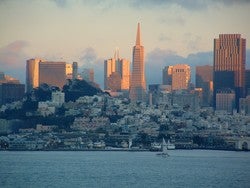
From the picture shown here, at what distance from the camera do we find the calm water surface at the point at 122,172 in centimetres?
5203

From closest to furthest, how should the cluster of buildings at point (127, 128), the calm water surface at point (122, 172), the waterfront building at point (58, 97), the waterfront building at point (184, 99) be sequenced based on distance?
1. the calm water surface at point (122, 172)
2. the cluster of buildings at point (127, 128)
3. the waterfront building at point (58, 97)
4. the waterfront building at point (184, 99)

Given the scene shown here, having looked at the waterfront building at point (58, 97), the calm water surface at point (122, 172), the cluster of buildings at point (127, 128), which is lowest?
the calm water surface at point (122, 172)

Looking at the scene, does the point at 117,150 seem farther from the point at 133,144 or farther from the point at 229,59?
the point at 229,59

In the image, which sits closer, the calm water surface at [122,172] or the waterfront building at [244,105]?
the calm water surface at [122,172]

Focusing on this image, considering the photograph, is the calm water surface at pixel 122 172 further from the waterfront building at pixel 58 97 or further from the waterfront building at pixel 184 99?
the waterfront building at pixel 184 99

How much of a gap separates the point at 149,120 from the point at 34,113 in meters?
11.9

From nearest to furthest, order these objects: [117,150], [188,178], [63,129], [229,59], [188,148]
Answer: [188,178] → [117,150] → [188,148] → [63,129] → [229,59]

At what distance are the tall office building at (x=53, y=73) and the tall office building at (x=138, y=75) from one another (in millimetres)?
12471

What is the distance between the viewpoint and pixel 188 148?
332ft

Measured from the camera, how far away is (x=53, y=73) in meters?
152

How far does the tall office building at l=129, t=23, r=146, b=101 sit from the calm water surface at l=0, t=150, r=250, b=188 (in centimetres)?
8180

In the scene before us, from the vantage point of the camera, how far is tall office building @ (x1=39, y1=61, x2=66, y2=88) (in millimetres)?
150500

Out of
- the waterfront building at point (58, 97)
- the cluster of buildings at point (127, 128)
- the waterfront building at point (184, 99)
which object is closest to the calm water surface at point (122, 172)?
the cluster of buildings at point (127, 128)

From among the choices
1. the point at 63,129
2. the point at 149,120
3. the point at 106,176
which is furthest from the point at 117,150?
the point at 106,176
